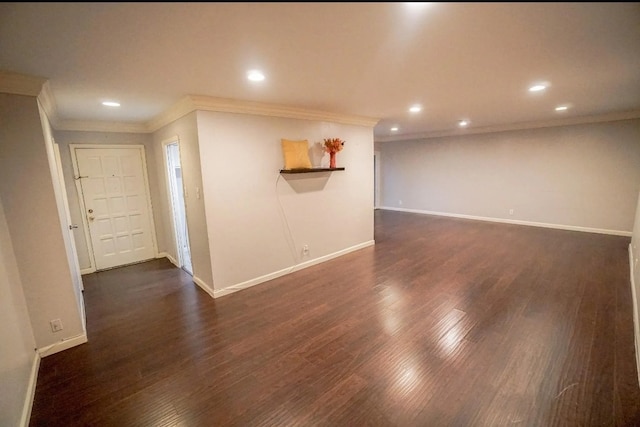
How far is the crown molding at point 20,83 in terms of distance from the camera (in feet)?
6.84

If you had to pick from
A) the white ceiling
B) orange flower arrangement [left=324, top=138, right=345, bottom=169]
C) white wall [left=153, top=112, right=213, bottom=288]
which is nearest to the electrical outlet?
white wall [left=153, top=112, right=213, bottom=288]

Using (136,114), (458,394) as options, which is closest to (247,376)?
(458,394)

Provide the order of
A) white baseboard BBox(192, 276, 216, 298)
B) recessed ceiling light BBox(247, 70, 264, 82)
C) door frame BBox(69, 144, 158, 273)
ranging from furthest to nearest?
door frame BBox(69, 144, 158, 273), white baseboard BBox(192, 276, 216, 298), recessed ceiling light BBox(247, 70, 264, 82)

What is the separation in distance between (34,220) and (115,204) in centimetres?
242

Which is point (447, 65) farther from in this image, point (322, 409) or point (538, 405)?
point (322, 409)

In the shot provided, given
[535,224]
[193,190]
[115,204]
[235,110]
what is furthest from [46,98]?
[535,224]

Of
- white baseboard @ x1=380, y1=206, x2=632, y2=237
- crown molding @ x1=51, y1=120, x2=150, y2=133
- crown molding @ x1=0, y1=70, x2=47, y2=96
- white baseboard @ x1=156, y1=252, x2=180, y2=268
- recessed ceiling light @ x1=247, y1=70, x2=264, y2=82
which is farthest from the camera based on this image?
white baseboard @ x1=380, y1=206, x2=632, y2=237

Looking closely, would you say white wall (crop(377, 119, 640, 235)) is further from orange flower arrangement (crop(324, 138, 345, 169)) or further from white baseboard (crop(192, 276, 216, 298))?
white baseboard (crop(192, 276, 216, 298))

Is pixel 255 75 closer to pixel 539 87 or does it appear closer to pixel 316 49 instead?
pixel 316 49

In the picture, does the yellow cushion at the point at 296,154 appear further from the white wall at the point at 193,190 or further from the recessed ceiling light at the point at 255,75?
the recessed ceiling light at the point at 255,75

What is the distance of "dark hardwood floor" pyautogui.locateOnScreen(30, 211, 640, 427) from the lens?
1.78 metres

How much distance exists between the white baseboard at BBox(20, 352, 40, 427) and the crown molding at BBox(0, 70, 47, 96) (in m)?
2.26

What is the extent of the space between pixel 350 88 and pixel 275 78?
860 mm

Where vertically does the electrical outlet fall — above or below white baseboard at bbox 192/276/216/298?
above
